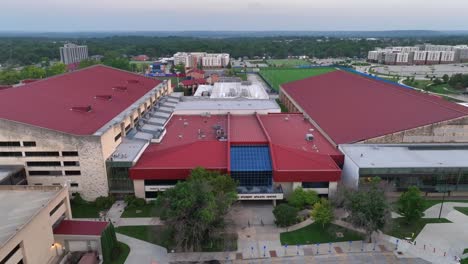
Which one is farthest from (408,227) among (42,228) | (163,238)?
(42,228)

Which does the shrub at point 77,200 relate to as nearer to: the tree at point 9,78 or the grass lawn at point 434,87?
the tree at point 9,78

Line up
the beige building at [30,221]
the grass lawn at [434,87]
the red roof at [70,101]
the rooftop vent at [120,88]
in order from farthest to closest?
1. the grass lawn at [434,87]
2. the rooftop vent at [120,88]
3. the red roof at [70,101]
4. the beige building at [30,221]

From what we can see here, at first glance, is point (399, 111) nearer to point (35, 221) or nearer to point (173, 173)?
point (173, 173)

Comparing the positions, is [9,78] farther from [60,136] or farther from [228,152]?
[228,152]

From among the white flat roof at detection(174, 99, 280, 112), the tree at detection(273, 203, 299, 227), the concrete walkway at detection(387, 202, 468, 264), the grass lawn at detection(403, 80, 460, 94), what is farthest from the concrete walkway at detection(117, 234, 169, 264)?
the grass lawn at detection(403, 80, 460, 94)

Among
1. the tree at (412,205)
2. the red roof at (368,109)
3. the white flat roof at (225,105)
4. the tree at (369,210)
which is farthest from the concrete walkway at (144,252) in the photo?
the white flat roof at (225,105)

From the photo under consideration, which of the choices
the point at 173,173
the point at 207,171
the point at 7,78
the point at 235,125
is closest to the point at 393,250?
the point at 207,171
